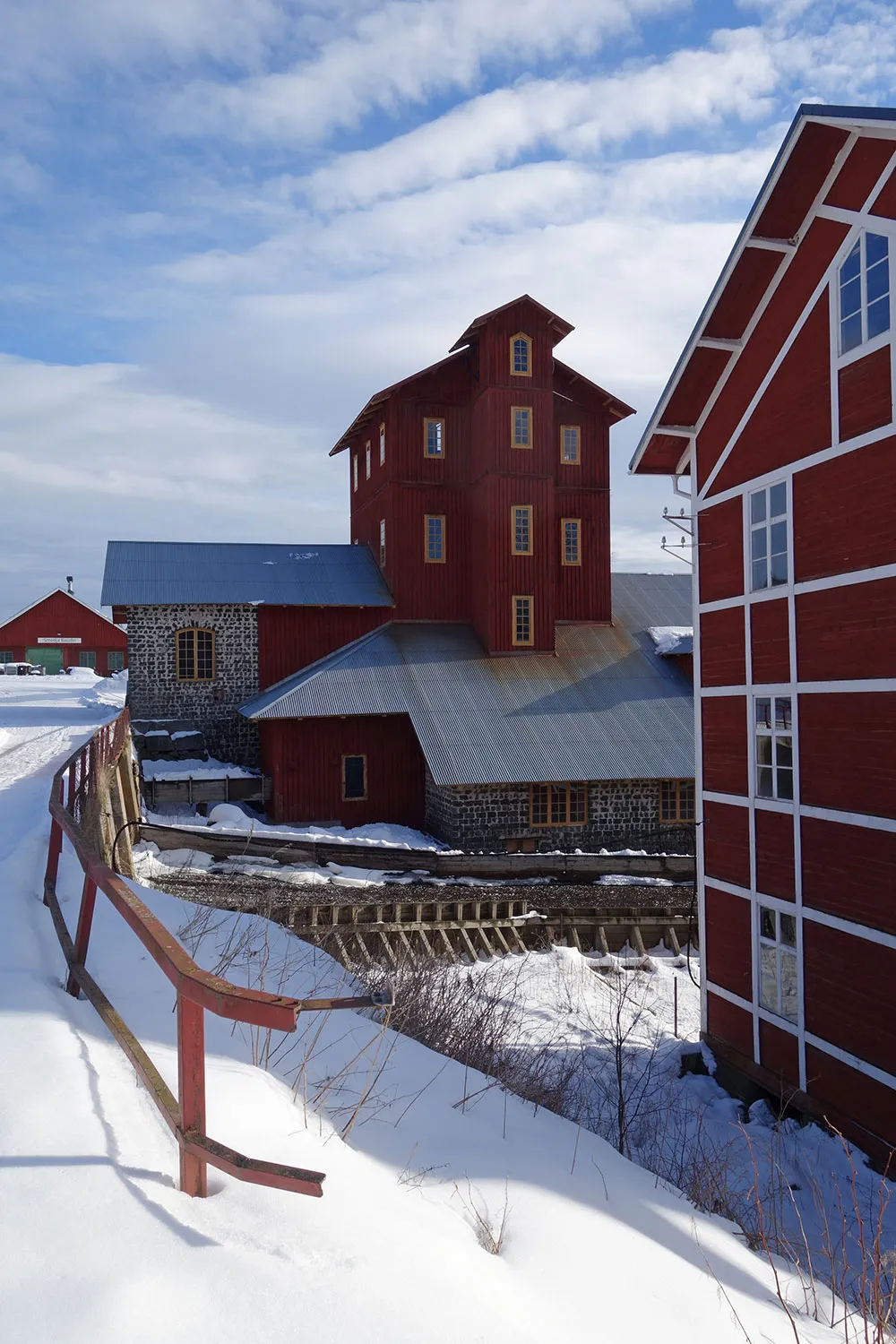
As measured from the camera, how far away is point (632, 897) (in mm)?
19422

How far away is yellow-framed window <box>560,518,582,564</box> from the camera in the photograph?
28.3 meters

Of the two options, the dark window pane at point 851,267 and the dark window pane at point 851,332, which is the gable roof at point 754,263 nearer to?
the dark window pane at point 851,267

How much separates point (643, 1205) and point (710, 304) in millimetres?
11029

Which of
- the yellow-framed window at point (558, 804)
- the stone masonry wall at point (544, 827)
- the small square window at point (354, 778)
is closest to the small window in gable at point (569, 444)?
the stone masonry wall at point (544, 827)

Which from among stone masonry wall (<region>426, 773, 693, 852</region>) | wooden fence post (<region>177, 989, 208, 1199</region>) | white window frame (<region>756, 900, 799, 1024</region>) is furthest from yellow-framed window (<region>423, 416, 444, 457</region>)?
wooden fence post (<region>177, 989, 208, 1199</region>)

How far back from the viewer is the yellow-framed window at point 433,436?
2789cm

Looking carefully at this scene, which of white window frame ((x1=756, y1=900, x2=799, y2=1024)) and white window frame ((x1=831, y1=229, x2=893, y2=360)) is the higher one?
white window frame ((x1=831, y1=229, x2=893, y2=360))

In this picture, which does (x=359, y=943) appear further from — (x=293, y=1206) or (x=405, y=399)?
(x=405, y=399)

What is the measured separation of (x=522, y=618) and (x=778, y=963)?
15857 mm

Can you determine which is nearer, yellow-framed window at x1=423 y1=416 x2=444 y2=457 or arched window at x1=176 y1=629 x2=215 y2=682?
arched window at x1=176 y1=629 x2=215 y2=682

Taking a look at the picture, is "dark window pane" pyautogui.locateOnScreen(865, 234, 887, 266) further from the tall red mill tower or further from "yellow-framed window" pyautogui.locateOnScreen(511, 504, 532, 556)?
"yellow-framed window" pyautogui.locateOnScreen(511, 504, 532, 556)

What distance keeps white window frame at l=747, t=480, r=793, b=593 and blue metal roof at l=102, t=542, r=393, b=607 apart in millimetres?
16410

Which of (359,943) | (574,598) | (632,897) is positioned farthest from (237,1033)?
(574,598)

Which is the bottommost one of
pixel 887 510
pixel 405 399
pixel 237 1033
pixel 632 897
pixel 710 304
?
pixel 632 897
